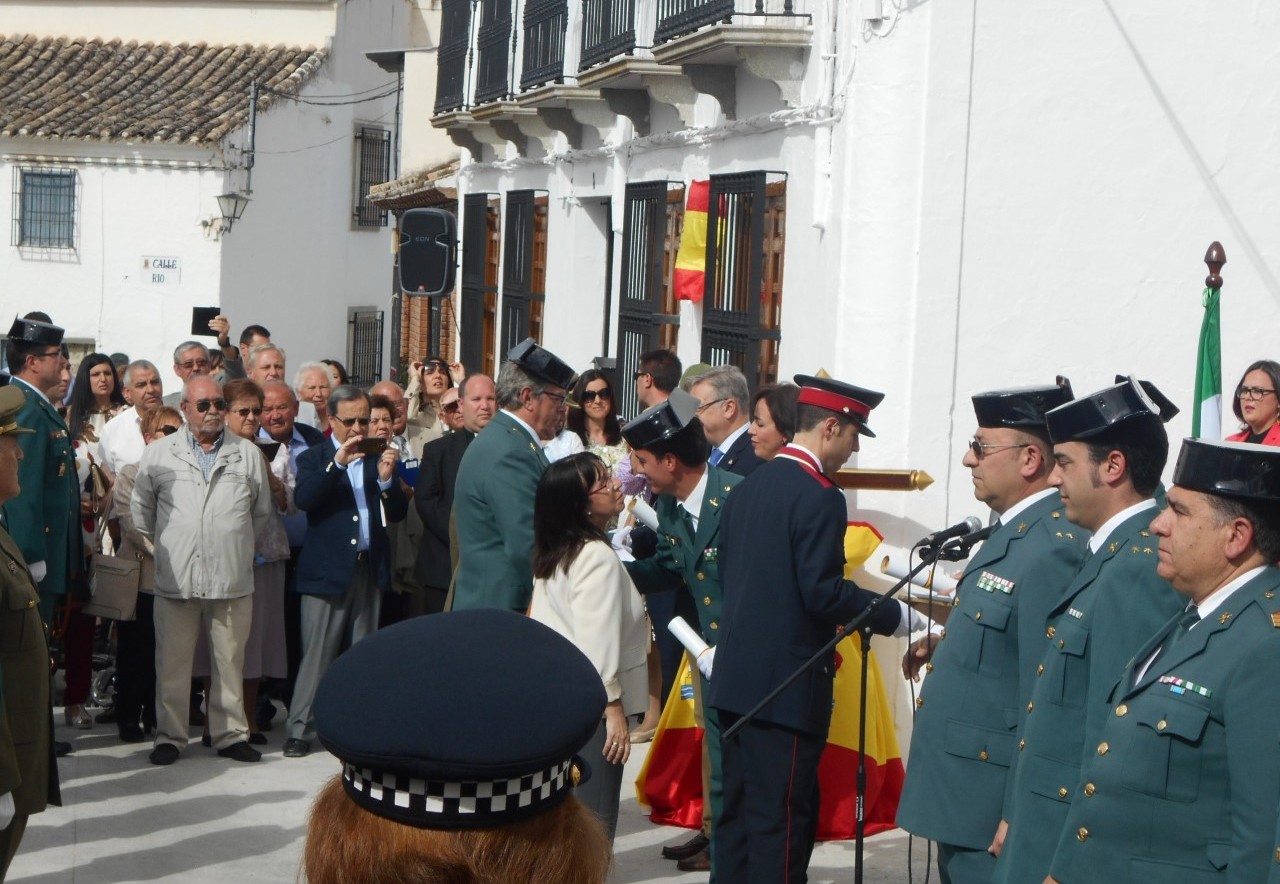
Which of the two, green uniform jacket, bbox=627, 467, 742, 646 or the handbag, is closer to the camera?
green uniform jacket, bbox=627, 467, 742, 646

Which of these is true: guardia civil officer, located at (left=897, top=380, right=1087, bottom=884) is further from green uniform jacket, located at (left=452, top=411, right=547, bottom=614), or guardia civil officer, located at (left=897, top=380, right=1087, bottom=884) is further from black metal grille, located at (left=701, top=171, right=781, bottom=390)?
black metal grille, located at (left=701, top=171, right=781, bottom=390)

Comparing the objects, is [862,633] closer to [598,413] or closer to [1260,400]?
[1260,400]

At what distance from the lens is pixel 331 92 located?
1185 inches

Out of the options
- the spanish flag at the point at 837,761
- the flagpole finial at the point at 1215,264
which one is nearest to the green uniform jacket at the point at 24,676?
the spanish flag at the point at 837,761

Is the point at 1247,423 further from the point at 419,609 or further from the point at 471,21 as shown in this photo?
the point at 471,21

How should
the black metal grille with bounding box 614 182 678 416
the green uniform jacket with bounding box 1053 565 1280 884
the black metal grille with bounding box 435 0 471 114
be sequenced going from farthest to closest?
the black metal grille with bounding box 435 0 471 114, the black metal grille with bounding box 614 182 678 416, the green uniform jacket with bounding box 1053 565 1280 884

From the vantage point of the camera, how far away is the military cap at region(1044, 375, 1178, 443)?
14.0 ft

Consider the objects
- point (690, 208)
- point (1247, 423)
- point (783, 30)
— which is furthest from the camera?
point (690, 208)

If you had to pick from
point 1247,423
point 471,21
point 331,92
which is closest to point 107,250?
point 331,92

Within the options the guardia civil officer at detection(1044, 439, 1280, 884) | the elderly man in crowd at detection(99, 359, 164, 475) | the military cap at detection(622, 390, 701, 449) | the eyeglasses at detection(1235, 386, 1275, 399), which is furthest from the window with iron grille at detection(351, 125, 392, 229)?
the guardia civil officer at detection(1044, 439, 1280, 884)

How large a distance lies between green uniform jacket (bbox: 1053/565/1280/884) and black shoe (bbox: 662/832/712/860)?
135 inches

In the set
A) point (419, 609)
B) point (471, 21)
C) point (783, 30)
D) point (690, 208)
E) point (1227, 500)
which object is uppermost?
point (471, 21)

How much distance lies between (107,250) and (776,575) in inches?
953

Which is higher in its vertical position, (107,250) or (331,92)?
(331,92)
